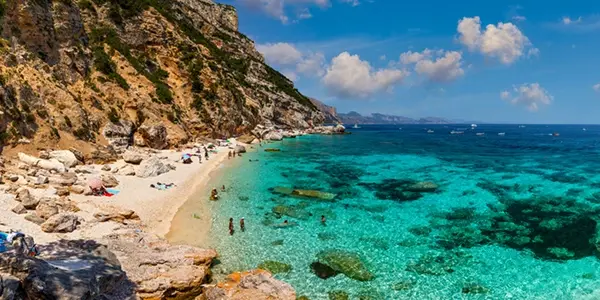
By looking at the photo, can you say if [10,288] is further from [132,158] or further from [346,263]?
[132,158]

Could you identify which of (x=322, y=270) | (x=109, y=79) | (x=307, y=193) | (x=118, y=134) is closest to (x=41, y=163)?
(x=118, y=134)

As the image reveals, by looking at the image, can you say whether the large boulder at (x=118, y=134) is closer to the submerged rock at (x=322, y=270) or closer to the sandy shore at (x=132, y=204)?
the sandy shore at (x=132, y=204)

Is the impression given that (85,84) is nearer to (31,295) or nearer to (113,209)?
(113,209)

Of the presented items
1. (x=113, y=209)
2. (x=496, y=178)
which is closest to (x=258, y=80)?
(x=496, y=178)

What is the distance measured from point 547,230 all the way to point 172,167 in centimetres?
3566

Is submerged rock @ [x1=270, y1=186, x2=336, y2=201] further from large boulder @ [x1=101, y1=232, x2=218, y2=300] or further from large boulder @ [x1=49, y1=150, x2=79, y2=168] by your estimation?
large boulder @ [x1=49, y1=150, x2=79, y2=168]

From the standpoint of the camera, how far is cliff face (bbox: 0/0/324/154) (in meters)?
33.1

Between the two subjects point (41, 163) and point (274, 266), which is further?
point (41, 163)

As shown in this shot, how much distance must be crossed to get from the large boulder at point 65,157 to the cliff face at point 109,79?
207 cm

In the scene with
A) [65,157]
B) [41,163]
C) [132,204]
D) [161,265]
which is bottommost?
[161,265]

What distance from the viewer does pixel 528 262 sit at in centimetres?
1877

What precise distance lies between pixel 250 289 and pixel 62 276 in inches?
263

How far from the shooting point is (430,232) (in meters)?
23.1

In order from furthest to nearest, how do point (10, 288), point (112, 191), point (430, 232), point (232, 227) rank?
point (112, 191)
point (430, 232)
point (232, 227)
point (10, 288)
